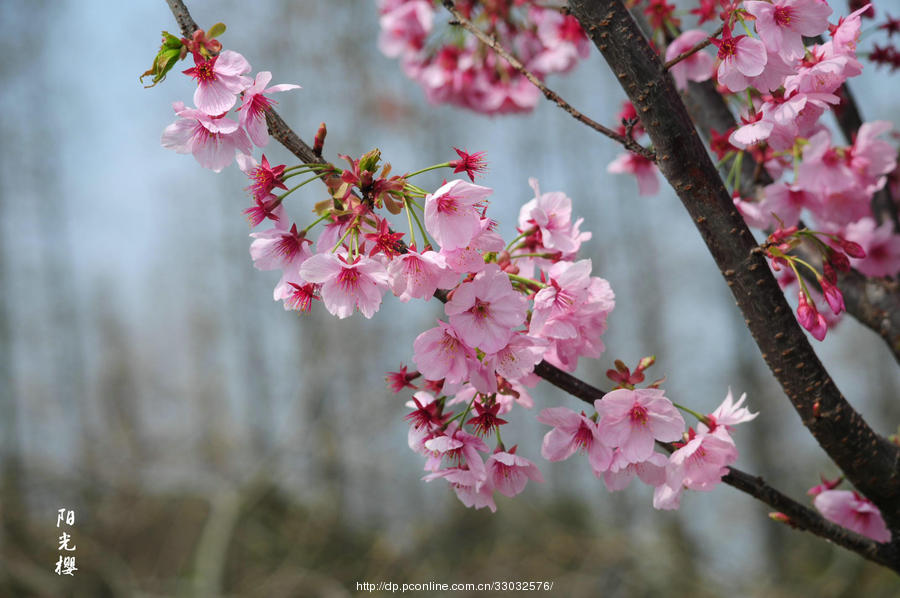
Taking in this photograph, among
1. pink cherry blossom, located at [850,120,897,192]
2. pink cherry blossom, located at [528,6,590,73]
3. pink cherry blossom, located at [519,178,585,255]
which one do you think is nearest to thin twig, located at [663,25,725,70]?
pink cherry blossom, located at [519,178,585,255]

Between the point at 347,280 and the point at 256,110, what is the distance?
28 centimetres

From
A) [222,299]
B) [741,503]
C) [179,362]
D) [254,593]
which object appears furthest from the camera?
[179,362]

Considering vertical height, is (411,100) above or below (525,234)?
above

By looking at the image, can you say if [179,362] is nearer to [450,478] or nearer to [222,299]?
[222,299]

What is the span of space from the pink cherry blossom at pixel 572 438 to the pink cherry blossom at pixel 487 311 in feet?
0.61

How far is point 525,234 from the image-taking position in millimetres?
1148

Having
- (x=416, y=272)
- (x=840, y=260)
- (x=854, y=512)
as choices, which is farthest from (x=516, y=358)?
(x=854, y=512)

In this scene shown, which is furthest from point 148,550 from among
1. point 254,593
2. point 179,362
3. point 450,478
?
point 179,362

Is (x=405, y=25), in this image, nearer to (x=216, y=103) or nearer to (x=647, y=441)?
(x=216, y=103)

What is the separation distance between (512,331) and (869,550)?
85 cm

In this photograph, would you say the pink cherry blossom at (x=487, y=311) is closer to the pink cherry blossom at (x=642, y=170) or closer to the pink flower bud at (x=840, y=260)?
the pink flower bud at (x=840, y=260)

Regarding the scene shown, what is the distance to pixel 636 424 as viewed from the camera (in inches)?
38.0

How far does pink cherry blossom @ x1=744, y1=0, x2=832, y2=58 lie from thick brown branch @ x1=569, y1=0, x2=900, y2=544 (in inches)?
5.8

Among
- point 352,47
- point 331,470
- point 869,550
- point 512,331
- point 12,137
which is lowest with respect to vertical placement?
point 869,550
